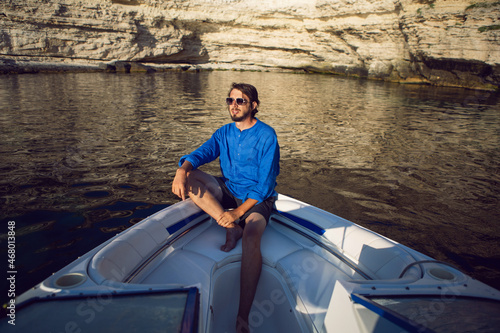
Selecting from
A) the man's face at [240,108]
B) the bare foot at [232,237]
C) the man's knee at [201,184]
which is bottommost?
the bare foot at [232,237]

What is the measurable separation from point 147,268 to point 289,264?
1.06 metres

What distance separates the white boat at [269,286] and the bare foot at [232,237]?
5 cm

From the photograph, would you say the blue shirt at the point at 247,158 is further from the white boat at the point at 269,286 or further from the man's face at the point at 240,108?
the white boat at the point at 269,286

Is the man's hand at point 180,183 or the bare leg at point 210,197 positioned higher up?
the man's hand at point 180,183

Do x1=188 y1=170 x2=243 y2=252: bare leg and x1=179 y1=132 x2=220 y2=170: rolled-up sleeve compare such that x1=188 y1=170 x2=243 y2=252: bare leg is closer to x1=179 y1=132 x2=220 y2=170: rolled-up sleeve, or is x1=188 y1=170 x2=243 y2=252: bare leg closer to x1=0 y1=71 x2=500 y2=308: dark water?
x1=179 y1=132 x2=220 y2=170: rolled-up sleeve

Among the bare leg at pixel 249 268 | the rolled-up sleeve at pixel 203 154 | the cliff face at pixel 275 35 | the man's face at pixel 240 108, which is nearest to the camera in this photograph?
the bare leg at pixel 249 268

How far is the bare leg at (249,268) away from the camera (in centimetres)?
197

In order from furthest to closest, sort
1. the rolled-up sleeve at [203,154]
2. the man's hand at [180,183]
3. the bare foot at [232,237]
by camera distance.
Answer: the rolled-up sleeve at [203,154]
the man's hand at [180,183]
the bare foot at [232,237]

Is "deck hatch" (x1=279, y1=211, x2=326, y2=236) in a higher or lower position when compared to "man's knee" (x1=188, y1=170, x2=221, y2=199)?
lower

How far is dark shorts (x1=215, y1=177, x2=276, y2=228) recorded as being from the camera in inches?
102

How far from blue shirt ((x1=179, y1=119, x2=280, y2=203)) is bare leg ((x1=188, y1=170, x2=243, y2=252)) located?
0.46 feet

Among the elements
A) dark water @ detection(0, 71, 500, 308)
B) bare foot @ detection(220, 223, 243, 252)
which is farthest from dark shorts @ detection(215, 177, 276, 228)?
dark water @ detection(0, 71, 500, 308)

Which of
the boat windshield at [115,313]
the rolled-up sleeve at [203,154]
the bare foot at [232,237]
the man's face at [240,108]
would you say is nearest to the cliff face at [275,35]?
the man's face at [240,108]

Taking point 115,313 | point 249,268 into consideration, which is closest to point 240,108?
point 249,268
